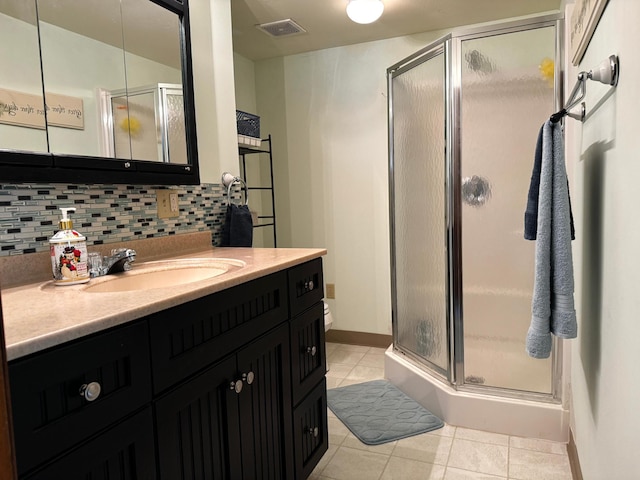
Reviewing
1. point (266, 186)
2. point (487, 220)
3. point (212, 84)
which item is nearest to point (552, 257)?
point (487, 220)

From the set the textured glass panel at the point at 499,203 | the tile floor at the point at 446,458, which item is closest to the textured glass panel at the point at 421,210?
the textured glass panel at the point at 499,203

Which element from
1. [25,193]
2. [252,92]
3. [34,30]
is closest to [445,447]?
[25,193]

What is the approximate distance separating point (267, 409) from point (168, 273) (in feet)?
1.78

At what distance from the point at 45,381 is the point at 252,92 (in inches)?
110

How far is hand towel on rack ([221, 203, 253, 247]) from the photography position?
1951 mm

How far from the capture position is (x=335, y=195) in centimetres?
304

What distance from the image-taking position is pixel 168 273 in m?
1.44

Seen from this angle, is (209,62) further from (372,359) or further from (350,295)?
(372,359)

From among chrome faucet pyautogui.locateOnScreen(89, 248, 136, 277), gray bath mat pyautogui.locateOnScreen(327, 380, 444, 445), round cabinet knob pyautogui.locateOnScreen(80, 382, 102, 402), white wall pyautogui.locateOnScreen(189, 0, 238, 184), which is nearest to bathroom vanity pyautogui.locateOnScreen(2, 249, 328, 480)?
round cabinet knob pyautogui.locateOnScreen(80, 382, 102, 402)

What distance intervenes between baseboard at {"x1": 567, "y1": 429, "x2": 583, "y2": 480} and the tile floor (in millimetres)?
26

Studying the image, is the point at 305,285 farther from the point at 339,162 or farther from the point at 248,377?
the point at 339,162

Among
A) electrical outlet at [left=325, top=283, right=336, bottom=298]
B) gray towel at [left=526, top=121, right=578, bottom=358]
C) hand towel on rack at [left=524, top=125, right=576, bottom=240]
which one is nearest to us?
gray towel at [left=526, top=121, right=578, bottom=358]

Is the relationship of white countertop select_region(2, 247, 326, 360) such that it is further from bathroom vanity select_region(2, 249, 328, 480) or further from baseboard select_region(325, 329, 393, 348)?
baseboard select_region(325, 329, 393, 348)

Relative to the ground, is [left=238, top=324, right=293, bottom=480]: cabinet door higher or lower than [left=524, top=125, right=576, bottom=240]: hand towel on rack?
lower
